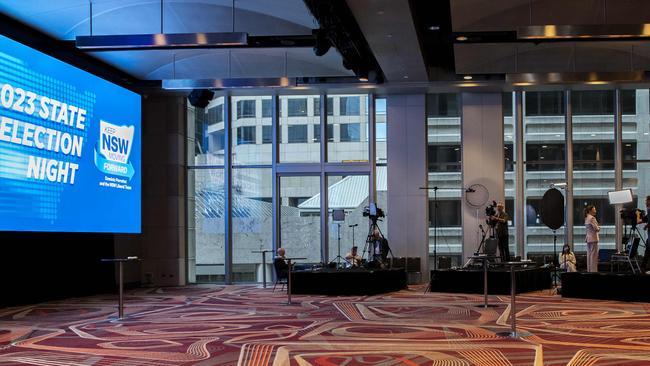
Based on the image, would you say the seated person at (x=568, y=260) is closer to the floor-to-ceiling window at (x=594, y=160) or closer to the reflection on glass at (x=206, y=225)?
the floor-to-ceiling window at (x=594, y=160)

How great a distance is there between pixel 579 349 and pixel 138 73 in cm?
1175

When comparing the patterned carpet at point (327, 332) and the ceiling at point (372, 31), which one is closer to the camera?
the patterned carpet at point (327, 332)

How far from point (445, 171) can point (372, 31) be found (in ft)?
20.5

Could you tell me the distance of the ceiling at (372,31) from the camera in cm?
1164

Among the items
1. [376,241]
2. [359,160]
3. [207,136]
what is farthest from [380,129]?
[207,136]

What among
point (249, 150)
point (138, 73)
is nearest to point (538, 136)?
point (249, 150)

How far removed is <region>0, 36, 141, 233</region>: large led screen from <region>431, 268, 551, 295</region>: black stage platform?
603cm

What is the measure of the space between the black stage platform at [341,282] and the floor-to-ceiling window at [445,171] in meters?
3.54

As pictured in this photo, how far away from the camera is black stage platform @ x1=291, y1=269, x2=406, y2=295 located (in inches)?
531

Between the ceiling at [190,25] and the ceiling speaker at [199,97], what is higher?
the ceiling at [190,25]

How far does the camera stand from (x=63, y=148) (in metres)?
12.2

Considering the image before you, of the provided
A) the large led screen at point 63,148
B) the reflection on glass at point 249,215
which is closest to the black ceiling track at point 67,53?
the large led screen at point 63,148

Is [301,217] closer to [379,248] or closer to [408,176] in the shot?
[379,248]

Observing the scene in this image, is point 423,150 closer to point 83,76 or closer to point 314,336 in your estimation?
point 83,76
